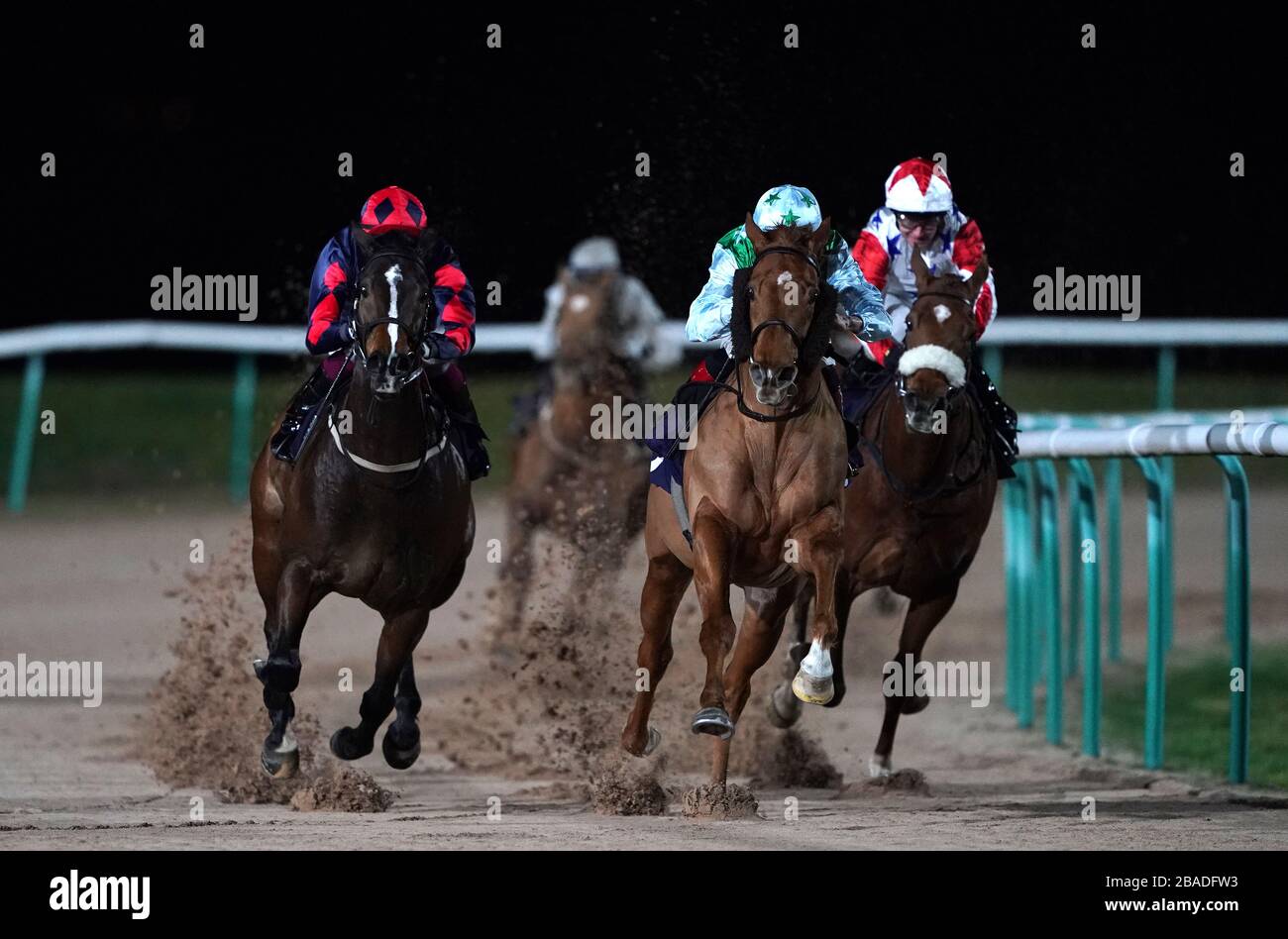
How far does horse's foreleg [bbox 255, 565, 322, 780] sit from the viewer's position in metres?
6.62

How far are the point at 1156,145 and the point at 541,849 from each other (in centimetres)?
1350

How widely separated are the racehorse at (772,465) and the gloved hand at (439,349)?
0.82 m

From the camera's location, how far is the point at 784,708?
7312 millimetres

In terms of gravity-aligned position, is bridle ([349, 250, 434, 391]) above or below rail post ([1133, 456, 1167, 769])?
above

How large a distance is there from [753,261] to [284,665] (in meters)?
1.92

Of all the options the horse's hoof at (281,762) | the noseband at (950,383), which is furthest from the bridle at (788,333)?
the horse's hoof at (281,762)

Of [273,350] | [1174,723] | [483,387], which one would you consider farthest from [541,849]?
[483,387]

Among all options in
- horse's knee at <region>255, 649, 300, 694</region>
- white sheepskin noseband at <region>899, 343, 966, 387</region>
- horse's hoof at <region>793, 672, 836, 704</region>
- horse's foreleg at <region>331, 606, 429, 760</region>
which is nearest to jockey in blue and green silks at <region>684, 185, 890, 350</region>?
white sheepskin noseband at <region>899, 343, 966, 387</region>

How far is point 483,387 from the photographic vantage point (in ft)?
54.7

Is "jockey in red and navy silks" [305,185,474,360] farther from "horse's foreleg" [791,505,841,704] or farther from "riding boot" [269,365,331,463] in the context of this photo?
"horse's foreleg" [791,505,841,704]

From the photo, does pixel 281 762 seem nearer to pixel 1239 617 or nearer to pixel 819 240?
pixel 819 240

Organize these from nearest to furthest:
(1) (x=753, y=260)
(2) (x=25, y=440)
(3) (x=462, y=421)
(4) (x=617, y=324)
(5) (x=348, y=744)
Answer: (1) (x=753, y=260) < (5) (x=348, y=744) < (3) (x=462, y=421) < (4) (x=617, y=324) < (2) (x=25, y=440)

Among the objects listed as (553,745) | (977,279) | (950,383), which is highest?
(977,279)

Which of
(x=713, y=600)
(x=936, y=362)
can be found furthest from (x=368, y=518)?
(x=936, y=362)
